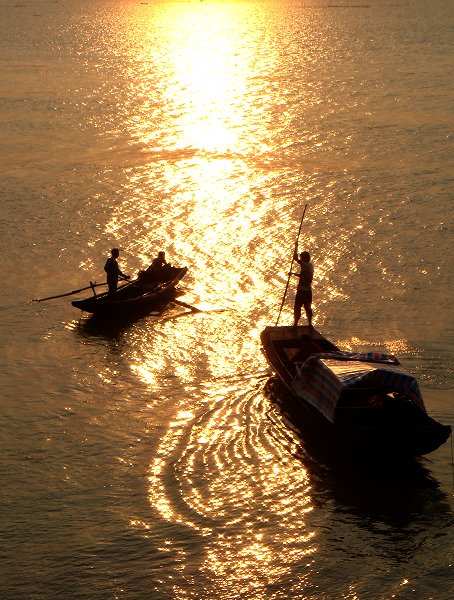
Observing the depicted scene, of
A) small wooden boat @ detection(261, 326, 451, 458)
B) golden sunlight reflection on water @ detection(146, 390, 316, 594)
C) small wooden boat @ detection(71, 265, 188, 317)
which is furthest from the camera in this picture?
small wooden boat @ detection(71, 265, 188, 317)

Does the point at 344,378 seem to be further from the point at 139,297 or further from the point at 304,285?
the point at 139,297

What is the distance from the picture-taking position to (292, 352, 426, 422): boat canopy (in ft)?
50.4

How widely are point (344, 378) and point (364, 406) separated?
1.73 feet

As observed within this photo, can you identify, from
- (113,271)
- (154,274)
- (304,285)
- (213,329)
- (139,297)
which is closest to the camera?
(304,285)

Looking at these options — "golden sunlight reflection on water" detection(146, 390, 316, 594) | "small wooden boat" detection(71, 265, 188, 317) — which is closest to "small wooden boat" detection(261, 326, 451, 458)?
"golden sunlight reflection on water" detection(146, 390, 316, 594)

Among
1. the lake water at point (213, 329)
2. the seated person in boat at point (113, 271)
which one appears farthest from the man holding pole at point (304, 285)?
the seated person in boat at point (113, 271)

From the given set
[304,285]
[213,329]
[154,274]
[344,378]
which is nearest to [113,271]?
[154,274]

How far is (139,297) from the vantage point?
21812 millimetres

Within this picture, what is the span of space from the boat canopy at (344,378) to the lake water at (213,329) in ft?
2.82

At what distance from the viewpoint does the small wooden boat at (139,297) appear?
837 inches

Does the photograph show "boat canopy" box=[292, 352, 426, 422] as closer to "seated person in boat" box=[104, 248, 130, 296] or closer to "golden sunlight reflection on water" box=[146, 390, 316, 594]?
"golden sunlight reflection on water" box=[146, 390, 316, 594]

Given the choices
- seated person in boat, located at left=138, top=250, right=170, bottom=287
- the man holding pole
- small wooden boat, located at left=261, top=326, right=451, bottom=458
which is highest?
seated person in boat, located at left=138, top=250, right=170, bottom=287

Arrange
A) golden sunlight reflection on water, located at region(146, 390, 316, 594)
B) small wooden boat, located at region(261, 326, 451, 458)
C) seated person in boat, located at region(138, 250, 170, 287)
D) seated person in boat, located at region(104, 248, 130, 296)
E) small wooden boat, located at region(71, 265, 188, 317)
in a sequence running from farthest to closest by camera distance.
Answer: seated person in boat, located at region(138, 250, 170, 287), seated person in boat, located at region(104, 248, 130, 296), small wooden boat, located at region(71, 265, 188, 317), small wooden boat, located at region(261, 326, 451, 458), golden sunlight reflection on water, located at region(146, 390, 316, 594)

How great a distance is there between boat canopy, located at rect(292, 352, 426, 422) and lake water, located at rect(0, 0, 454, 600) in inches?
33.8
